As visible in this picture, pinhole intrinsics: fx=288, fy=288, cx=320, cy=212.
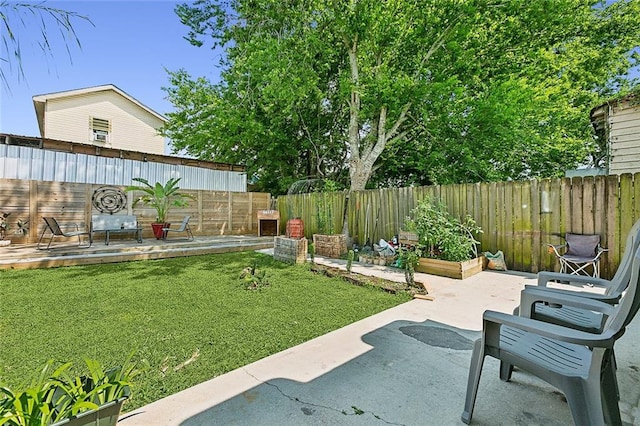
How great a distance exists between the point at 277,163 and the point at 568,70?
13018mm

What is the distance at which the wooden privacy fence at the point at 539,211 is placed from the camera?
4664mm

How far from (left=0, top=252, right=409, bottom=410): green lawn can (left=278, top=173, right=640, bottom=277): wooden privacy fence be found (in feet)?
10.5

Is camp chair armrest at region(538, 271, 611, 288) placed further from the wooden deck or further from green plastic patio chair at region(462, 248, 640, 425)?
the wooden deck

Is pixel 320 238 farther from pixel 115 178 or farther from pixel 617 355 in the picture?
pixel 115 178

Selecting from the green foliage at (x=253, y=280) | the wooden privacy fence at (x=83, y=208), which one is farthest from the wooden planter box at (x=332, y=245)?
the wooden privacy fence at (x=83, y=208)

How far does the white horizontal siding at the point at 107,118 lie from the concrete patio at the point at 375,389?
17007 millimetres

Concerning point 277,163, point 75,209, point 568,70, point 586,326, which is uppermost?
point 568,70

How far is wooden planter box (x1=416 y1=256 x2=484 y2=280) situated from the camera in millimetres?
5074

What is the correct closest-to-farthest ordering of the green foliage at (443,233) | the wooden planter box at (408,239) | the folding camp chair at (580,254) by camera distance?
the folding camp chair at (580,254) → the green foliage at (443,233) → the wooden planter box at (408,239)

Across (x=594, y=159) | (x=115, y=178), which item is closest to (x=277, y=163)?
(x=115, y=178)

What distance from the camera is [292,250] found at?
21.5 ft

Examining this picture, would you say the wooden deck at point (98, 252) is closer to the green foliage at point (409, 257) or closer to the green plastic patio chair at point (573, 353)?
the green foliage at point (409, 257)

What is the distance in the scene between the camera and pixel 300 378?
6.68 ft

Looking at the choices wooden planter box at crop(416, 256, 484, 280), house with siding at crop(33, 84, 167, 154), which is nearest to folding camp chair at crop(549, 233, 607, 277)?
wooden planter box at crop(416, 256, 484, 280)
